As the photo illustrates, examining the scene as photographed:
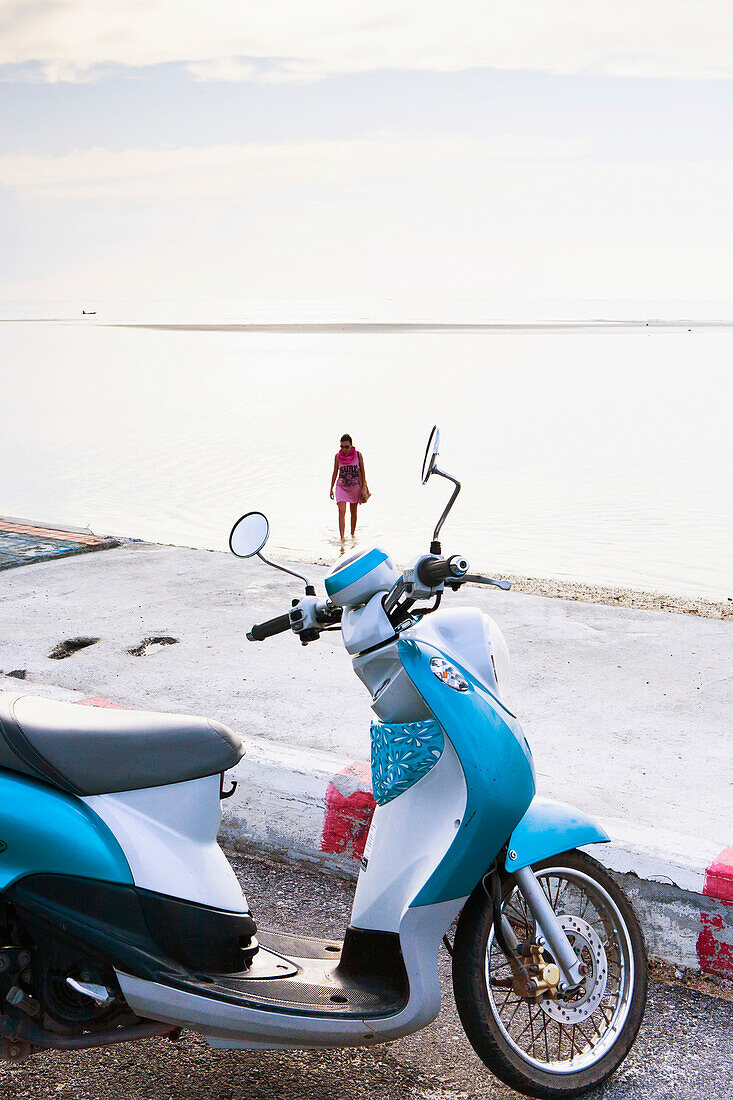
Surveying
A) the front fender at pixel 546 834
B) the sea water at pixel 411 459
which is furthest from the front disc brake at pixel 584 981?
the sea water at pixel 411 459

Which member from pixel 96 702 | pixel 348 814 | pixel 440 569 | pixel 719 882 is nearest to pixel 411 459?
pixel 96 702

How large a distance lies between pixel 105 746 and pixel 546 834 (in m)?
1.09

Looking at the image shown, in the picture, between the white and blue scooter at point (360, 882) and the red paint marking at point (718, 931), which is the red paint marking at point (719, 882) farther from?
the white and blue scooter at point (360, 882)

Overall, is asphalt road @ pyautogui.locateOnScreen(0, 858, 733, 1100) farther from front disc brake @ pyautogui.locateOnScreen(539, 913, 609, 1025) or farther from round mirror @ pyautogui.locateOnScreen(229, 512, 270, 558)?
round mirror @ pyautogui.locateOnScreen(229, 512, 270, 558)

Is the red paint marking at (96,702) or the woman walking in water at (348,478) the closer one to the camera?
the red paint marking at (96,702)

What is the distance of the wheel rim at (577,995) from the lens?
284 cm

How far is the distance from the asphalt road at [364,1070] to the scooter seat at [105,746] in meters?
0.85

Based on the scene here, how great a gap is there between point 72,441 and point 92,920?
2184 centimetres

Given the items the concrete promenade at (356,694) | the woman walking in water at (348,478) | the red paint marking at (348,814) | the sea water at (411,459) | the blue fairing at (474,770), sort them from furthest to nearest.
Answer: the sea water at (411,459) → the woman walking in water at (348,478) → the red paint marking at (348,814) → the concrete promenade at (356,694) → the blue fairing at (474,770)

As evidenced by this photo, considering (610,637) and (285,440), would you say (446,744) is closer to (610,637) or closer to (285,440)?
(610,637)

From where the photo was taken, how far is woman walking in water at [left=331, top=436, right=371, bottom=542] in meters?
13.5

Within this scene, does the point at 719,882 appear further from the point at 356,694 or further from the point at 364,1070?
the point at 356,694

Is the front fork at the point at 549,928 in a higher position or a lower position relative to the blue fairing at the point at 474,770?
lower

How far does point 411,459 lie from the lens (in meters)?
21.2
